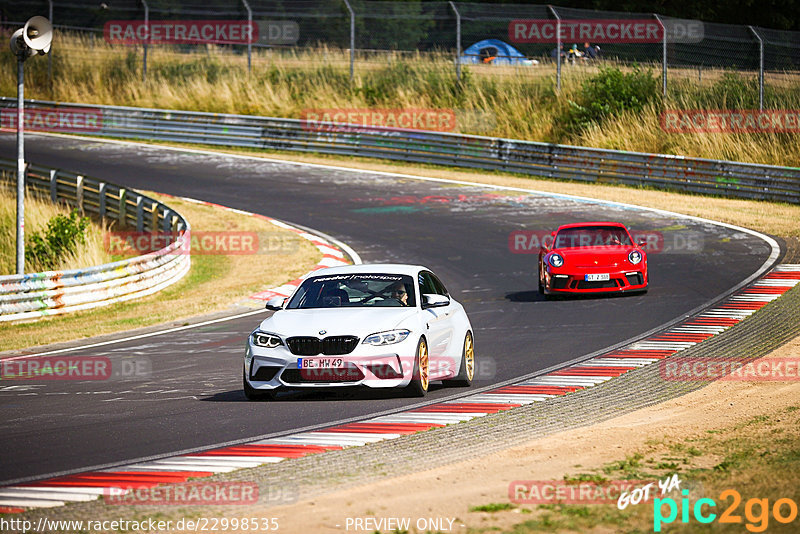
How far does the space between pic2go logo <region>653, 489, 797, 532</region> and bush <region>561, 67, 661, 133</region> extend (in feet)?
103

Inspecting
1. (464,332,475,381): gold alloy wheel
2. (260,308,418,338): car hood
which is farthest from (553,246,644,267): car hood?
(260,308,418,338): car hood

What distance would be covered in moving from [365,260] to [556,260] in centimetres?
544

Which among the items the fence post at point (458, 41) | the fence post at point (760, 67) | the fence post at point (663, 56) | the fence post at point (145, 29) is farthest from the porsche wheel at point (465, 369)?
the fence post at point (145, 29)

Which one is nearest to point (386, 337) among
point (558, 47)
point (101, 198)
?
point (101, 198)

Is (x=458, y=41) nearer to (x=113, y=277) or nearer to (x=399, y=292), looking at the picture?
(x=113, y=277)

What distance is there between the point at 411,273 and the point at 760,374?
3785mm

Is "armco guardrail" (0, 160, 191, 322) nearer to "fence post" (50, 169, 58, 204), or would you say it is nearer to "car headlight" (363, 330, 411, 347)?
"fence post" (50, 169, 58, 204)

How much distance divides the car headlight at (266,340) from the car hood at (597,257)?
9.12m

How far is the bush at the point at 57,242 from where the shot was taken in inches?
965

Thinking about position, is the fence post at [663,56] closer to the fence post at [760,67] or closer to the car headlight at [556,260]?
the fence post at [760,67]

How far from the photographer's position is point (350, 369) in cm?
1066

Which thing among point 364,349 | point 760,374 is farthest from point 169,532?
point 760,374

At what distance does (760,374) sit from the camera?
1170 cm

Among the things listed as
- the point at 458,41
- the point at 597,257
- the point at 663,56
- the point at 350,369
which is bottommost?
the point at 350,369
